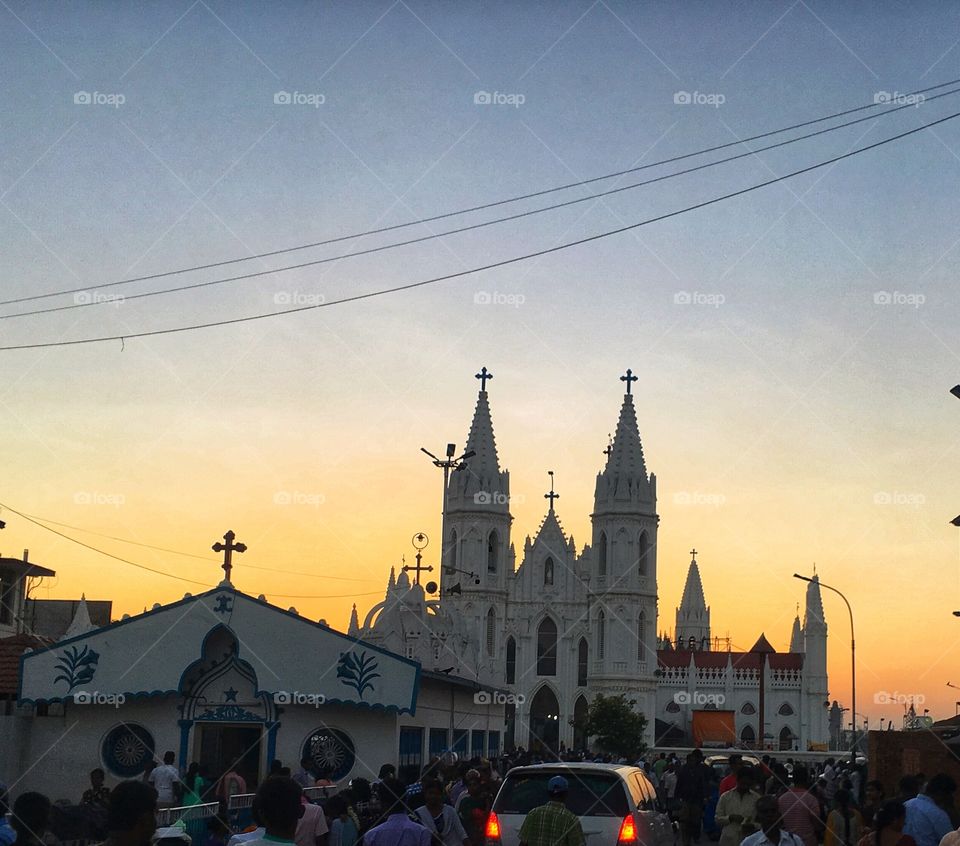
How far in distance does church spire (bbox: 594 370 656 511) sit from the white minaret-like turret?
57860 mm

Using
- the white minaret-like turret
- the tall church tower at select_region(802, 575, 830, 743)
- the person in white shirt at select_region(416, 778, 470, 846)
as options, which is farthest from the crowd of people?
the white minaret-like turret

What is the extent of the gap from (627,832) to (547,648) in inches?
3672

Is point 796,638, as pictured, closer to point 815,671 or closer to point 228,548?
point 815,671

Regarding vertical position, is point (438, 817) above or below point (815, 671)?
below

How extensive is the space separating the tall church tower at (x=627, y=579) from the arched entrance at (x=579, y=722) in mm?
2037

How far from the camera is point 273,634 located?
23.6 meters

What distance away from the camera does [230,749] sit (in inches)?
953

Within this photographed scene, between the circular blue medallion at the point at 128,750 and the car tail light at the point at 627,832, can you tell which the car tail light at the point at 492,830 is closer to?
the car tail light at the point at 627,832

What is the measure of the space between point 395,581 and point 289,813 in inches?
3397

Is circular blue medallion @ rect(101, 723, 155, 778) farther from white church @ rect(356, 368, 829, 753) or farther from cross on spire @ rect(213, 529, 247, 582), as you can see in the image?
white church @ rect(356, 368, 829, 753)

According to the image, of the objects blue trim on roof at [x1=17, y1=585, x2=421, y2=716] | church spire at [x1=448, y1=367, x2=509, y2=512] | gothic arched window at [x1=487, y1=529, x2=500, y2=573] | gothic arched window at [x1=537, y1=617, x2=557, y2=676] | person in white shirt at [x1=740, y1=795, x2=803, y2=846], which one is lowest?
person in white shirt at [x1=740, y1=795, x2=803, y2=846]

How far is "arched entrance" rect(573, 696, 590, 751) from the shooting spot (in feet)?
317

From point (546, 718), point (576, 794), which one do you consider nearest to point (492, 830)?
point (576, 794)

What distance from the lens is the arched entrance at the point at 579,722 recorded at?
9657 cm
